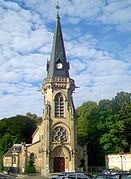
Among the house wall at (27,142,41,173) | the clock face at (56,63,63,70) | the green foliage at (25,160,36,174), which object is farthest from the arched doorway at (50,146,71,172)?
the clock face at (56,63,63,70)

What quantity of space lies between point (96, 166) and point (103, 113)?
422 inches

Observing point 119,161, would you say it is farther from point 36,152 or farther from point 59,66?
point 59,66

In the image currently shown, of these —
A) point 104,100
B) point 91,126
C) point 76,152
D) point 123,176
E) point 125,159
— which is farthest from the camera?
point 104,100

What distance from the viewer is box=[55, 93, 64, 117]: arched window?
2295 inches

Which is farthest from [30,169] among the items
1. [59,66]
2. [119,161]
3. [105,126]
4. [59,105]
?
[59,66]

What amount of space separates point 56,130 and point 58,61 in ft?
43.9

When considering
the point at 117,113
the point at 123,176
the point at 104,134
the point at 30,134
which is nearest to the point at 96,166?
the point at 104,134

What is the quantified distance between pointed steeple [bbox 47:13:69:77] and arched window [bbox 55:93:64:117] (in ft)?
14.1

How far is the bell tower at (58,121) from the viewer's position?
55656mm

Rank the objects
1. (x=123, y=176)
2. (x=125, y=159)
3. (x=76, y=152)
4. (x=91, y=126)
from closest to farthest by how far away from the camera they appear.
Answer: (x=123, y=176) → (x=125, y=159) → (x=76, y=152) → (x=91, y=126)

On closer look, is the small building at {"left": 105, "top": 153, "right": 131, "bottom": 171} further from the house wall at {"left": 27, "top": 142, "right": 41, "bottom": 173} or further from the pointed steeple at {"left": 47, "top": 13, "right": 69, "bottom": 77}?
the pointed steeple at {"left": 47, "top": 13, "right": 69, "bottom": 77}

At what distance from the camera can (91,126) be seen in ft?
219

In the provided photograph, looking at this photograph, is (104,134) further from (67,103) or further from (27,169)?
(27,169)

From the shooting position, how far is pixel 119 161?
5331cm
